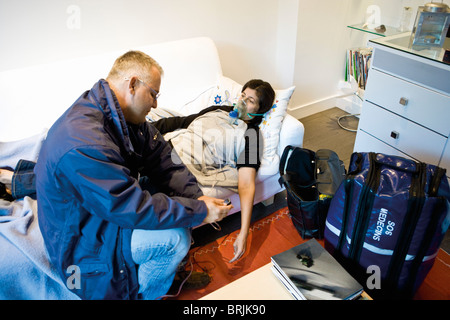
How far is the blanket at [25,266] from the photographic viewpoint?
4.12ft

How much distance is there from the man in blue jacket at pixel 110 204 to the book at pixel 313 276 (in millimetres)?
320

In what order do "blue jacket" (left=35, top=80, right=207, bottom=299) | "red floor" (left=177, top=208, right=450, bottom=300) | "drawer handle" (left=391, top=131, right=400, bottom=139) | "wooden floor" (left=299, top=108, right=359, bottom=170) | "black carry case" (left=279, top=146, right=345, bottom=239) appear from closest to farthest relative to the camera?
"blue jacket" (left=35, top=80, right=207, bottom=299) → "red floor" (left=177, top=208, right=450, bottom=300) → "black carry case" (left=279, top=146, right=345, bottom=239) → "drawer handle" (left=391, top=131, right=400, bottom=139) → "wooden floor" (left=299, top=108, right=359, bottom=170)

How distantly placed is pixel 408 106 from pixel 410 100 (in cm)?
3

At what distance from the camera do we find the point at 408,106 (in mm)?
1906

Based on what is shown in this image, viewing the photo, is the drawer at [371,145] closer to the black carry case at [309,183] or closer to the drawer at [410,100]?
the drawer at [410,100]

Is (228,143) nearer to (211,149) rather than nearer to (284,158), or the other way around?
(211,149)

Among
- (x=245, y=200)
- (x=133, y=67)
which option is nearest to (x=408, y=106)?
(x=245, y=200)

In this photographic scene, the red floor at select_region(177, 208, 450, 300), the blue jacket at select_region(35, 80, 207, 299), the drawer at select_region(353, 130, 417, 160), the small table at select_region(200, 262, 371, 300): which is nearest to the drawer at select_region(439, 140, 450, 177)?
the drawer at select_region(353, 130, 417, 160)

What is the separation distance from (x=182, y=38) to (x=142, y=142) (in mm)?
1126

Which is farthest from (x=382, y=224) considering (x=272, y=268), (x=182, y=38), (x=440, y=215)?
(x=182, y=38)

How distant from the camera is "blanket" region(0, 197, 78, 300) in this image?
1.25 metres

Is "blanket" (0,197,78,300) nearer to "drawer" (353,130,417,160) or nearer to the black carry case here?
the black carry case

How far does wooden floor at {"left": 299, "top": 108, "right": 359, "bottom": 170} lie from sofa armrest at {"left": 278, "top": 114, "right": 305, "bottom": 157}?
28.2 inches
